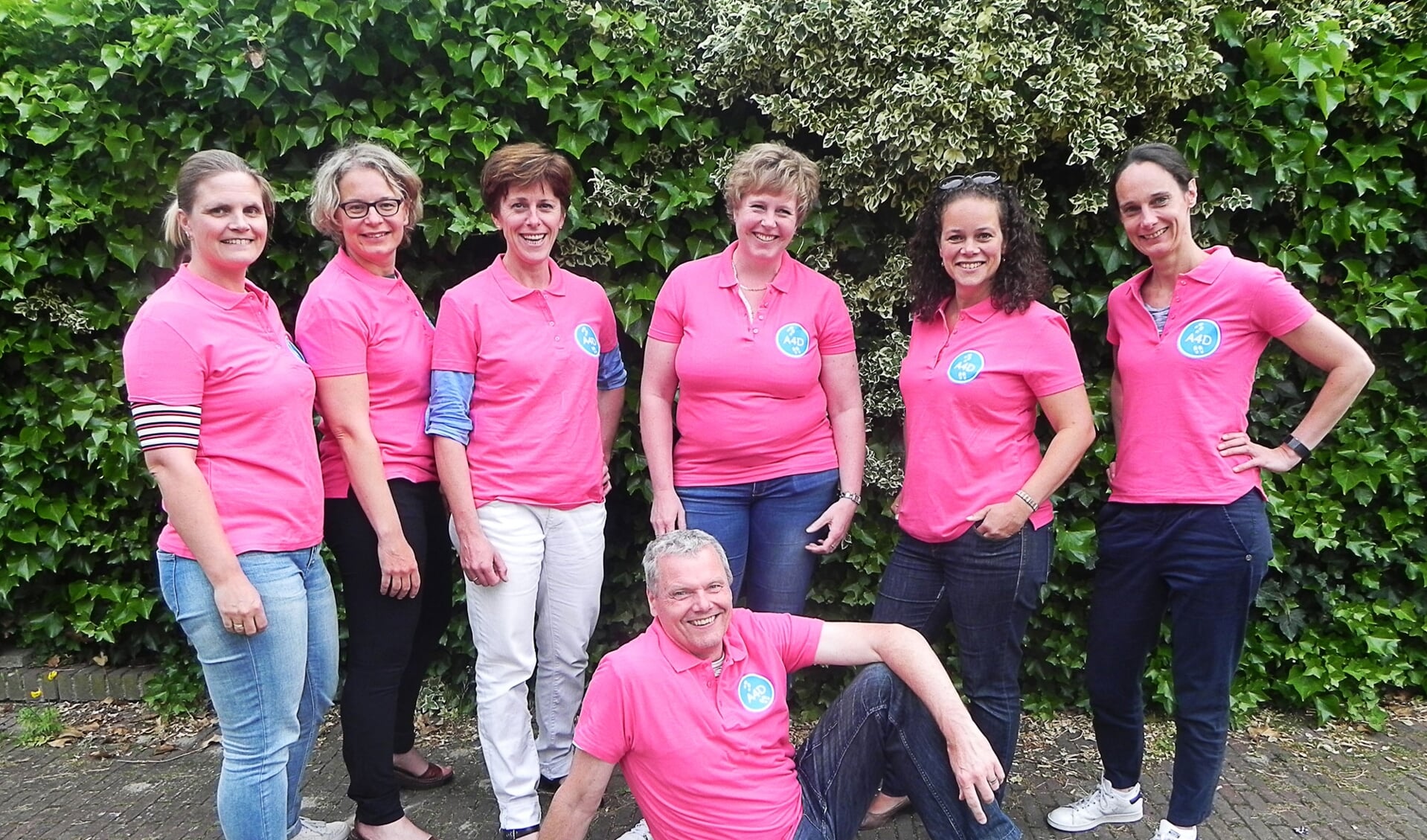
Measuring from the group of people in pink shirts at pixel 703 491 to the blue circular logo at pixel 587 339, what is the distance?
11 mm

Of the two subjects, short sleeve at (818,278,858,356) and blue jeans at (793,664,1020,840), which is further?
short sleeve at (818,278,858,356)

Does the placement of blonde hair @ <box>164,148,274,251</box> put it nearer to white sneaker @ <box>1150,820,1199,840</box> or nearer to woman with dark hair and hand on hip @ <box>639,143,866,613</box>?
woman with dark hair and hand on hip @ <box>639,143,866,613</box>

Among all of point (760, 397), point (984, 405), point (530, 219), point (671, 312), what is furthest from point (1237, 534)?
point (530, 219)

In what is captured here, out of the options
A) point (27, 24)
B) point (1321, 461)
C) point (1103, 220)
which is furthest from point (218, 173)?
point (1321, 461)

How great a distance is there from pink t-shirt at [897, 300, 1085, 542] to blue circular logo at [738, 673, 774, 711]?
29.8 inches

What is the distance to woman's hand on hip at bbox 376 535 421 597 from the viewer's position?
282cm

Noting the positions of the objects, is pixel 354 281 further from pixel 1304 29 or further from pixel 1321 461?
pixel 1321 461

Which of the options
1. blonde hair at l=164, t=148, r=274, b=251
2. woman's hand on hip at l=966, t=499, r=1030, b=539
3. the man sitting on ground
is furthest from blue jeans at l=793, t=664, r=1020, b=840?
blonde hair at l=164, t=148, r=274, b=251

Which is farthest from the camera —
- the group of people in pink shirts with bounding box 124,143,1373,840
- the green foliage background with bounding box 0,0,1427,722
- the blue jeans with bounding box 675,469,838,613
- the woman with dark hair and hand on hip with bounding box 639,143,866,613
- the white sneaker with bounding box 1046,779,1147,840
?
the green foliage background with bounding box 0,0,1427,722

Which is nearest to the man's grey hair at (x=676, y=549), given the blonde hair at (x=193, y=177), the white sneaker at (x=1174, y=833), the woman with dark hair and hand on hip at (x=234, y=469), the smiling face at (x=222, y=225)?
the woman with dark hair and hand on hip at (x=234, y=469)

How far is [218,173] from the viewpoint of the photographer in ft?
8.17

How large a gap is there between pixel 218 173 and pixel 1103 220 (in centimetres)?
304

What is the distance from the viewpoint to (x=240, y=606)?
7.88 feet

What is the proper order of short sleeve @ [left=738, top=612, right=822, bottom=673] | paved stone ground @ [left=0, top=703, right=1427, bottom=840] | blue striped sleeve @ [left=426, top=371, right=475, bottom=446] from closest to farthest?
short sleeve @ [left=738, top=612, right=822, bottom=673]
blue striped sleeve @ [left=426, top=371, right=475, bottom=446]
paved stone ground @ [left=0, top=703, right=1427, bottom=840]
